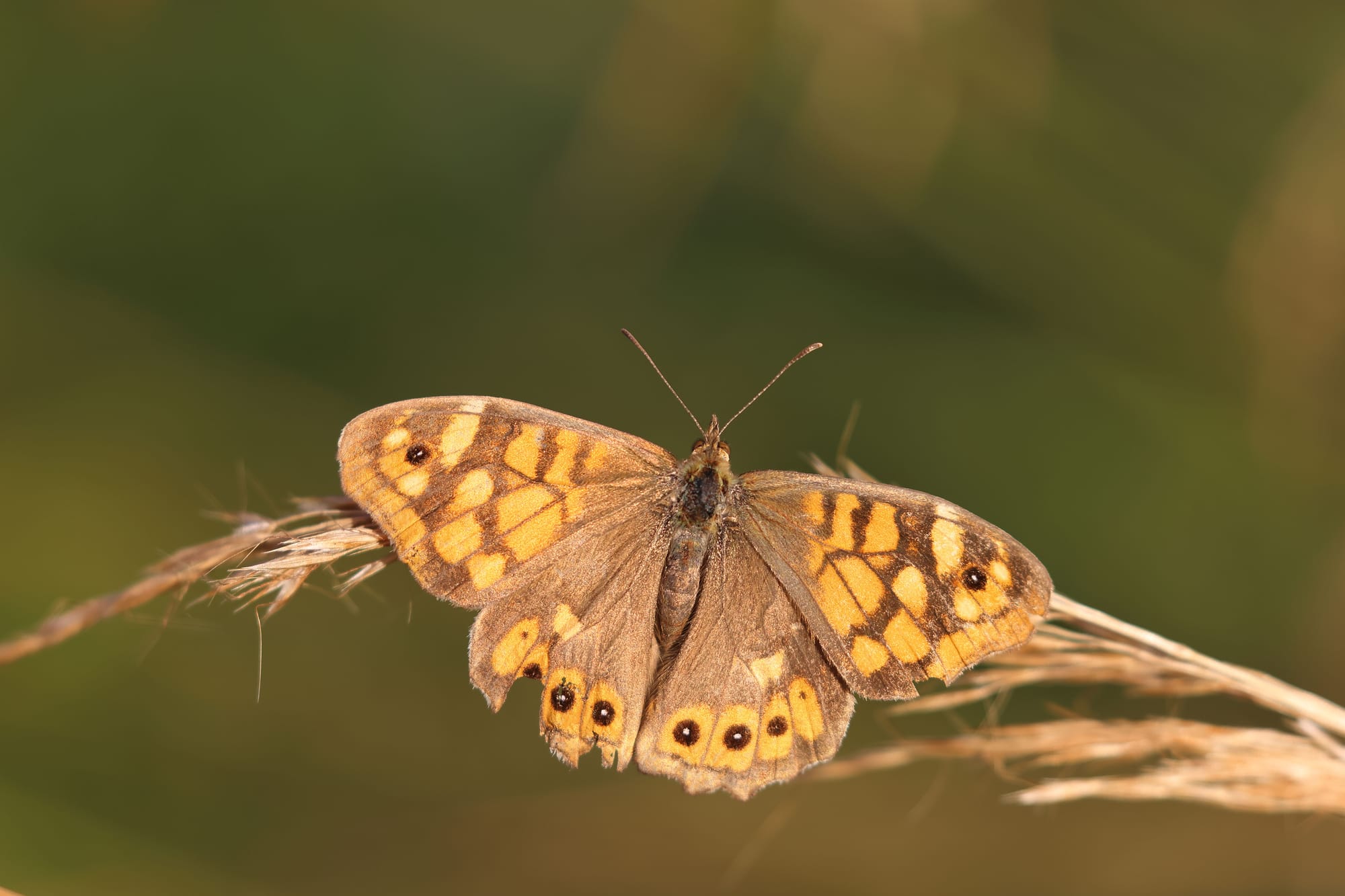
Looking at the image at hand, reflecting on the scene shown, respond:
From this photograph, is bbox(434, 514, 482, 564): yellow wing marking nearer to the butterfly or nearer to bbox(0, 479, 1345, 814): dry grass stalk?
the butterfly

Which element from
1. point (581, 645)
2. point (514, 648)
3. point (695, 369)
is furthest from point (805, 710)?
point (695, 369)

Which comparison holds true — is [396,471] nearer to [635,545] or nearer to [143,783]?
[635,545]

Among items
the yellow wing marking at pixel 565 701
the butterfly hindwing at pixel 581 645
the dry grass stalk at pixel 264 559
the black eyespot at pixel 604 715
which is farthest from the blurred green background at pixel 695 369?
the black eyespot at pixel 604 715

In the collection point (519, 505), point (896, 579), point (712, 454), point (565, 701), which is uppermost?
point (712, 454)

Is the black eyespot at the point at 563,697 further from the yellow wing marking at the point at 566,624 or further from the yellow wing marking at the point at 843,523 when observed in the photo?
the yellow wing marking at the point at 843,523

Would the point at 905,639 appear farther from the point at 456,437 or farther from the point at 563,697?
the point at 456,437

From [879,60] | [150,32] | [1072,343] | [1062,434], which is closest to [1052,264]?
[1072,343]

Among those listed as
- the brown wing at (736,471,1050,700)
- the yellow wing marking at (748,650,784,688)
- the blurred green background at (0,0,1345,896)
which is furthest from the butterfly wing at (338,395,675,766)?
the blurred green background at (0,0,1345,896)
